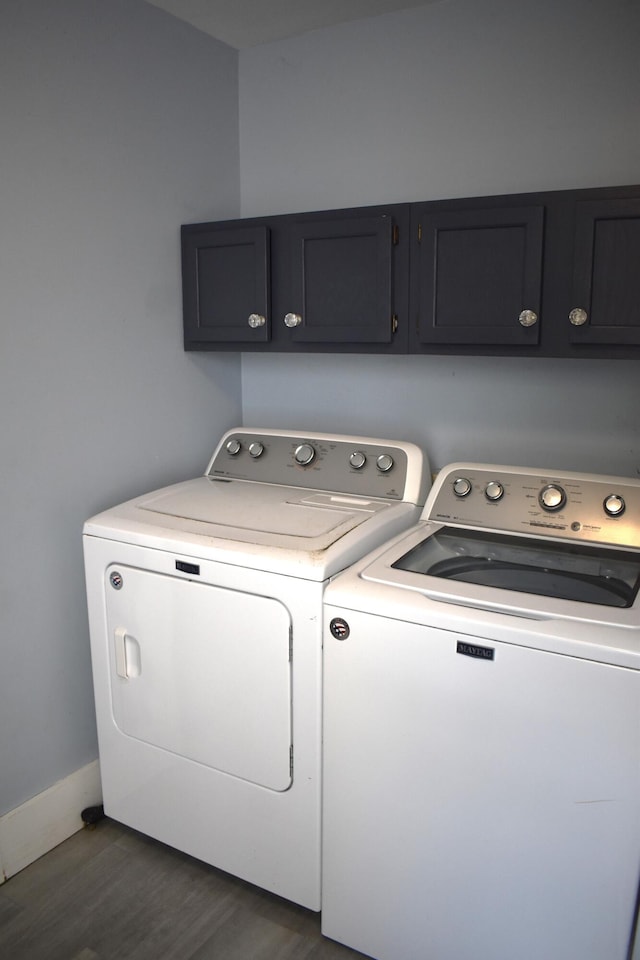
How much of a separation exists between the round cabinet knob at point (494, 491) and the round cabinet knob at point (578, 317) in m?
0.47

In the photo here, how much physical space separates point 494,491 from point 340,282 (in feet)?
2.44

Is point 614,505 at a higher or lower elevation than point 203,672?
higher

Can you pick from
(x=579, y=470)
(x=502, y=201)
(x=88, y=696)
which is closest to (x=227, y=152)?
(x=502, y=201)

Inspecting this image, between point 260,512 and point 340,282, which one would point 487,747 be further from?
point 340,282

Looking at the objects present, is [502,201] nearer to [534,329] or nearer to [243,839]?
[534,329]

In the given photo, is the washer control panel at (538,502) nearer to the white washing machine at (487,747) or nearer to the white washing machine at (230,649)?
the white washing machine at (487,747)

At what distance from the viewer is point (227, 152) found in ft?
8.63

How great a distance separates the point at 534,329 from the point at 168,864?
1.79m

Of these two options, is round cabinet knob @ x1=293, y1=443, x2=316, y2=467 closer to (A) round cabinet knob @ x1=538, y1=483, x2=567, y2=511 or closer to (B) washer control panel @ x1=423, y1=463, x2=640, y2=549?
(B) washer control panel @ x1=423, y1=463, x2=640, y2=549

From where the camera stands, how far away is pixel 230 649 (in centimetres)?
186

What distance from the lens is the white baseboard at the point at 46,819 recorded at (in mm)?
2045

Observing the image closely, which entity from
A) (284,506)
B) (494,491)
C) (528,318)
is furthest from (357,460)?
(528,318)

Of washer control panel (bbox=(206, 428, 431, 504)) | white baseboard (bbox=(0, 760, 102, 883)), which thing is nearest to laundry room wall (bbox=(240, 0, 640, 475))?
washer control panel (bbox=(206, 428, 431, 504))

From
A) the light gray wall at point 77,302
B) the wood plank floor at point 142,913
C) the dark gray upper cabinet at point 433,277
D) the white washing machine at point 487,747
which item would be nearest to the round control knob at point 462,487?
the white washing machine at point 487,747
